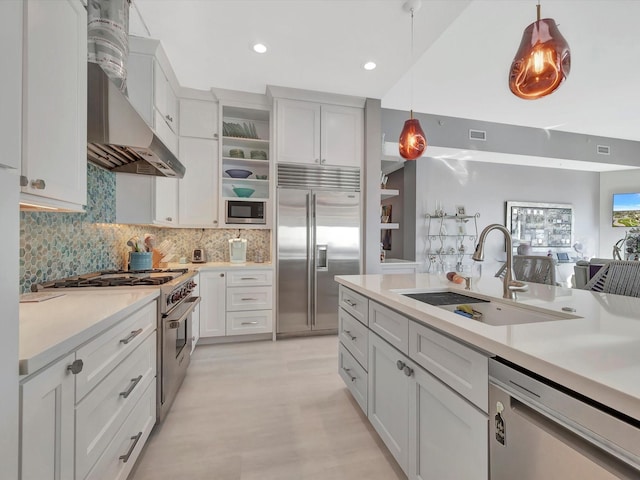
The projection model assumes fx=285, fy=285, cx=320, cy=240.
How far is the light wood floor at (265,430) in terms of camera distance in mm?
1490

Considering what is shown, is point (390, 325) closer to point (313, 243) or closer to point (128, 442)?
point (128, 442)

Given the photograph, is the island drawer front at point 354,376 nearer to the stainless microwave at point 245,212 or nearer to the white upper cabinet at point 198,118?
the stainless microwave at point 245,212

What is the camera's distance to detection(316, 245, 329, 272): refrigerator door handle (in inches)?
136

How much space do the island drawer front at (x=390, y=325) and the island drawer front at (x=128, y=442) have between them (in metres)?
1.29

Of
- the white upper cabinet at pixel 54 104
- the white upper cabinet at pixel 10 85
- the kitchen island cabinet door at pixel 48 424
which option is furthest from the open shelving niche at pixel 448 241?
the white upper cabinet at pixel 10 85

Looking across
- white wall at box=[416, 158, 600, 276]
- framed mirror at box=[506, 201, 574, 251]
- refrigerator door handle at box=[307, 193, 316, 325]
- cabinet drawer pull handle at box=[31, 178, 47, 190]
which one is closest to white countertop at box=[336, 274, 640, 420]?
cabinet drawer pull handle at box=[31, 178, 47, 190]

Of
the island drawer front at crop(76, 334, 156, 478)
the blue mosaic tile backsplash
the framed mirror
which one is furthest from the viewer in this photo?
the framed mirror

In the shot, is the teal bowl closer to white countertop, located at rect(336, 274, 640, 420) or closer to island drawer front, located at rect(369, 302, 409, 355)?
island drawer front, located at rect(369, 302, 409, 355)

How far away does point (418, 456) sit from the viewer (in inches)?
47.1

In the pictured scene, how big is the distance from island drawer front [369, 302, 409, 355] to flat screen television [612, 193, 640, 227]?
7786 millimetres

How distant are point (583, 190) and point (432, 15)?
6519 mm

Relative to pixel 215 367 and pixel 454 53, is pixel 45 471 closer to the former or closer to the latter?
pixel 215 367

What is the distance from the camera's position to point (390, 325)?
1.43 meters

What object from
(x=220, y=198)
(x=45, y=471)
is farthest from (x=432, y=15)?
(x=45, y=471)
